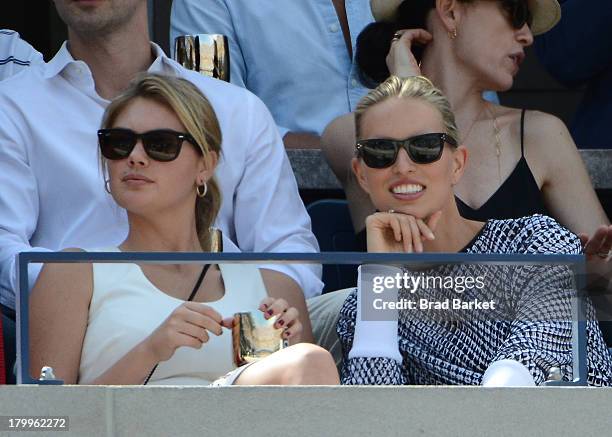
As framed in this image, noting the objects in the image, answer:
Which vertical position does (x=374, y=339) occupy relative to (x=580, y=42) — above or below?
below

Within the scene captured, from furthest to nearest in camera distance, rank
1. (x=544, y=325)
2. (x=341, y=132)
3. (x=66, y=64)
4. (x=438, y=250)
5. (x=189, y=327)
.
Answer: (x=341, y=132) → (x=66, y=64) → (x=438, y=250) → (x=544, y=325) → (x=189, y=327)

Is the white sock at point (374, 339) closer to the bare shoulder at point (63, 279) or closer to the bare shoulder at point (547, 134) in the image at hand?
the bare shoulder at point (63, 279)

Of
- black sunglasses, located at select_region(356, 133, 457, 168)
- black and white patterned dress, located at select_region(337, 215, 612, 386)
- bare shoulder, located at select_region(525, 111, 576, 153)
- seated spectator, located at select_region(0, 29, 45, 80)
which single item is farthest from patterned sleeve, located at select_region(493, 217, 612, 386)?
seated spectator, located at select_region(0, 29, 45, 80)

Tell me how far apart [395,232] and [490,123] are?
0.90 m

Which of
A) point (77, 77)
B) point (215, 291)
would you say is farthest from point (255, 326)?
point (77, 77)

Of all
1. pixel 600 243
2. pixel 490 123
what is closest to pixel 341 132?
pixel 490 123

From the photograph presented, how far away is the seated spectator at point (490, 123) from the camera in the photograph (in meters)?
4.02

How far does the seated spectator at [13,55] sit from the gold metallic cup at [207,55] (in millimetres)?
417

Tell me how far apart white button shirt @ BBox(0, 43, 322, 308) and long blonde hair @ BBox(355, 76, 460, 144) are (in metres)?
0.35

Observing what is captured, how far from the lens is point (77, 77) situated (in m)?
3.96

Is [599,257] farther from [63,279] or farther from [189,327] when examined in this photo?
[63,279]

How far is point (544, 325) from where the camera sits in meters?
2.89

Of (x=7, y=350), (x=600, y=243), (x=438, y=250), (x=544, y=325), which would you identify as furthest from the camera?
(x=600, y=243)

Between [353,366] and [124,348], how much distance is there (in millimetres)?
509
